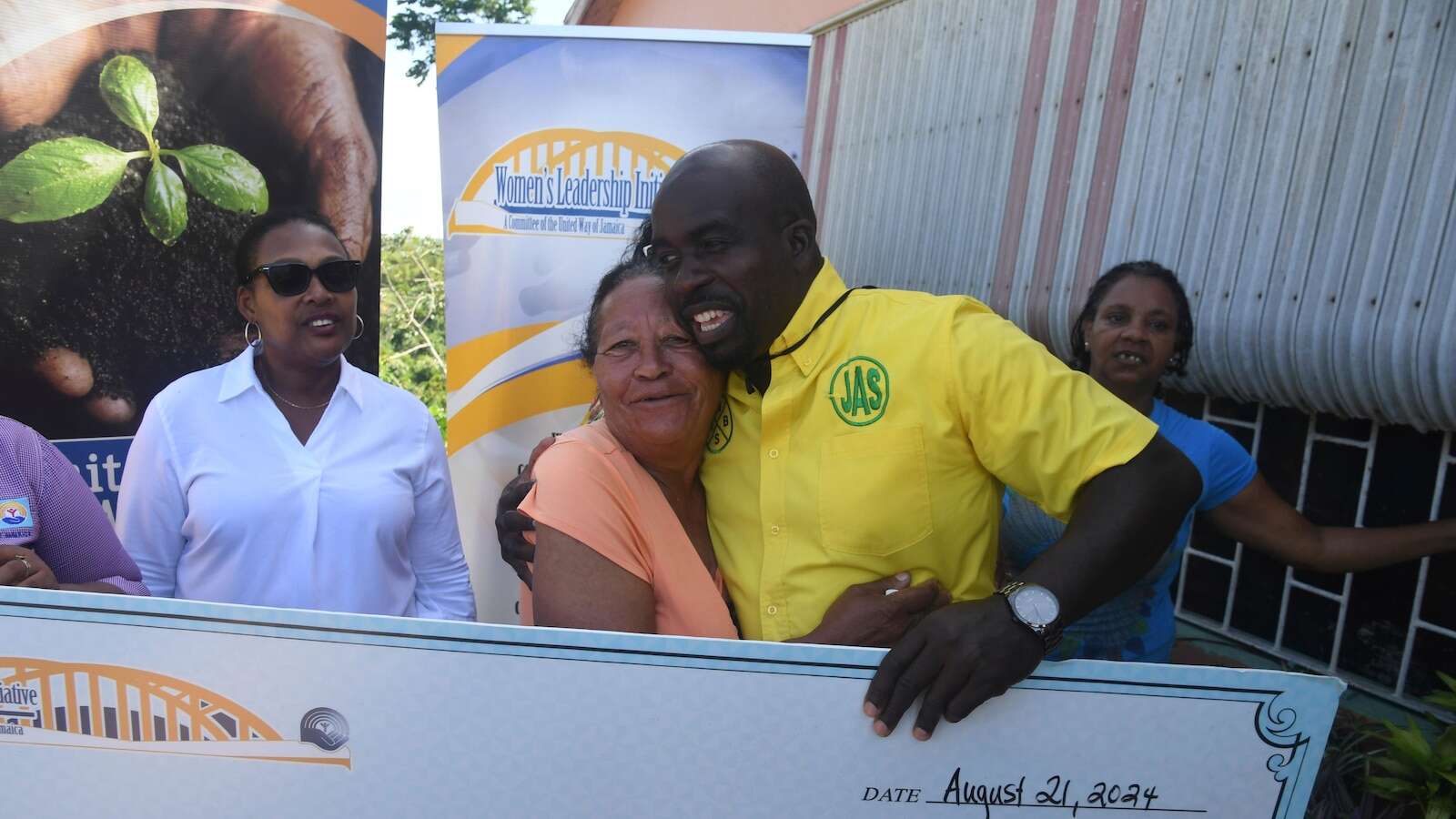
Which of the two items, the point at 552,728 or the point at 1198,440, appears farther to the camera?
the point at 1198,440

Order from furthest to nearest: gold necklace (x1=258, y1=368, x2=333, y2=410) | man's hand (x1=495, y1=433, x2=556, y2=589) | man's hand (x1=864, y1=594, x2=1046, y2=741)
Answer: gold necklace (x1=258, y1=368, x2=333, y2=410), man's hand (x1=495, y1=433, x2=556, y2=589), man's hand (x1=864, y1=594, x2=1046, y2=741)

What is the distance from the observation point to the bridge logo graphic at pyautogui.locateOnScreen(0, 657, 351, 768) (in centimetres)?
142

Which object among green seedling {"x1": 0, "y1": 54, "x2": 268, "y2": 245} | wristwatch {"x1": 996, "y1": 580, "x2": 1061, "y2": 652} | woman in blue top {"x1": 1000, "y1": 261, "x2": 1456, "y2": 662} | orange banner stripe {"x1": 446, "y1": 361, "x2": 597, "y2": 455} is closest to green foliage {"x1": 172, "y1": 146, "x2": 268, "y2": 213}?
green seedling {"x1": 0, "y1": 54, "x2": 268, "y2": 245}

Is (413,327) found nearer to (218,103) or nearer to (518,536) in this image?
(218,103)

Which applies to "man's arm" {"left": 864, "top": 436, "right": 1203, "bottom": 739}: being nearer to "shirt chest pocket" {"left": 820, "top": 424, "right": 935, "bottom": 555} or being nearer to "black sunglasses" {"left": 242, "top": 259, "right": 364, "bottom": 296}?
"shirt chest pocket" {"left": 820, "top": 424, "right": 935, "bottom": 555}

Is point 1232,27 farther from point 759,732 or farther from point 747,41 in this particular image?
point 759,732

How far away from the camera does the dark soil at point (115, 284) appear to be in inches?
110

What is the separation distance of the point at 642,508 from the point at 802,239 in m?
0.62

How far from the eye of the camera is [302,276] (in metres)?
2.62

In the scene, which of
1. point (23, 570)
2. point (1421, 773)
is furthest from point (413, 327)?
point (1421, 773)

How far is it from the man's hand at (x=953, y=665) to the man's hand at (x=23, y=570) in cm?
167

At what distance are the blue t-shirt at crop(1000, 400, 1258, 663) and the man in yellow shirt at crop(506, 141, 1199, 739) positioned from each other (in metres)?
0.77

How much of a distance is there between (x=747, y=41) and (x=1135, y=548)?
259 cm

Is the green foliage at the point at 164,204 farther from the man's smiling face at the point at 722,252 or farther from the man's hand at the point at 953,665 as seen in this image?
the man's hand at the point at 953,665
